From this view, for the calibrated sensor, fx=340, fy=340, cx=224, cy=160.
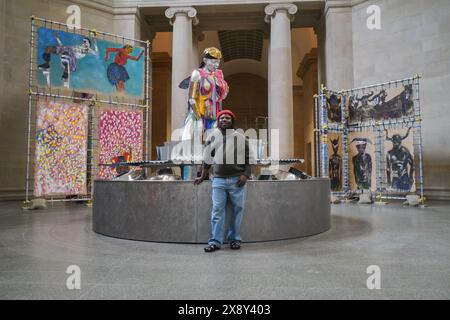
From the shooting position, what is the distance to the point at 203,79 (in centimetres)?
677

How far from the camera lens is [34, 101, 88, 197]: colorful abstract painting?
9969mm

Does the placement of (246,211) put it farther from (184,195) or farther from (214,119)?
(214,119)

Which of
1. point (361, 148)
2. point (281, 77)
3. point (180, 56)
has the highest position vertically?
point (180, 56)

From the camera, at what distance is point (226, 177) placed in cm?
471

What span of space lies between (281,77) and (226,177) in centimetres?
1168

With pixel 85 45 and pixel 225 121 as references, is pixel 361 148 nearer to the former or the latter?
pixel 225 121

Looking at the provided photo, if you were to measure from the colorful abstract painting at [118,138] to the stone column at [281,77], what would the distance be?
250 inches

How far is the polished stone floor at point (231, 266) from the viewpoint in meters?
2.96

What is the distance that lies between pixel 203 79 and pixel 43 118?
586cm
